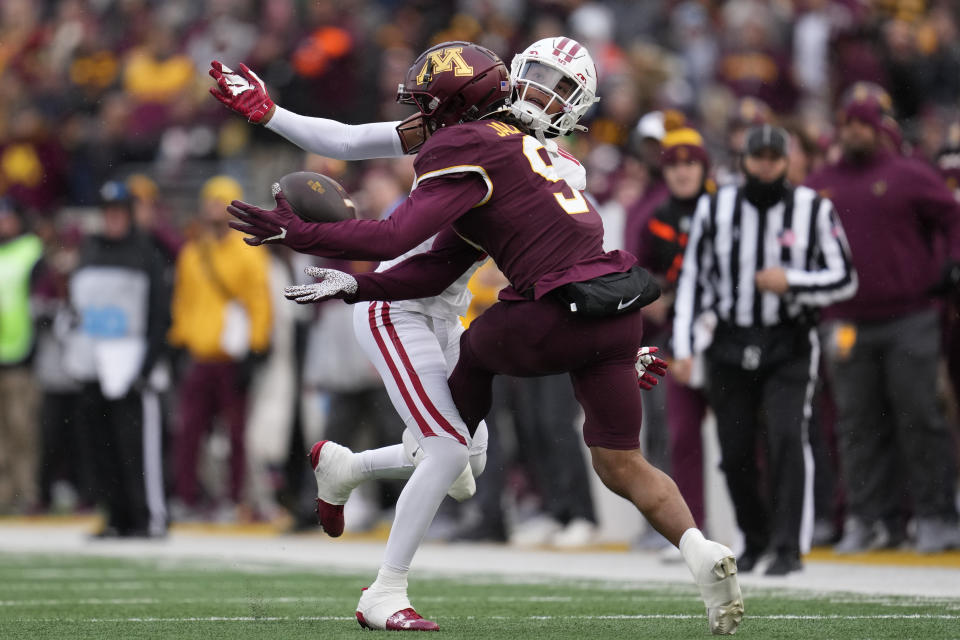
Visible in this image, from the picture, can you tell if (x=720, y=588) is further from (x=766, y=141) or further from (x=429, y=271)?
(x=766, y=141)

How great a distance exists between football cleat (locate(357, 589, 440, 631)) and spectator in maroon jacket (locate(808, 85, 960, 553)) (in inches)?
152

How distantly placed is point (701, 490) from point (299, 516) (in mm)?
3234

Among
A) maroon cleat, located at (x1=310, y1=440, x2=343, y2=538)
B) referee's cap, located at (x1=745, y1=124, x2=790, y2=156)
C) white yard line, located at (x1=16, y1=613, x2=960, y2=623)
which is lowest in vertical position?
white yard line, located at (x1=16, y1=613, x2=960, y2=623)

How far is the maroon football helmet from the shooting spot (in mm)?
5480

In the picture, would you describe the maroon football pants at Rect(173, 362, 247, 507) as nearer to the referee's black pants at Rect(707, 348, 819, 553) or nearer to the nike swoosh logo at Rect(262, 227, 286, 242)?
the referee's black pants at Rect(707, 348, 819, 553)

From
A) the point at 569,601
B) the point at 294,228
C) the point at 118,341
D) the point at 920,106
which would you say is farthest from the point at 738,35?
the point at 294,228

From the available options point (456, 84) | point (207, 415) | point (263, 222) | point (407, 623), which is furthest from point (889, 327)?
point (207, 415)

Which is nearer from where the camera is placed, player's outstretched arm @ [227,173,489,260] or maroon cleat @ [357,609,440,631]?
player's outstretched arm @ [227,173,489,260]

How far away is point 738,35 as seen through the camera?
13.6m

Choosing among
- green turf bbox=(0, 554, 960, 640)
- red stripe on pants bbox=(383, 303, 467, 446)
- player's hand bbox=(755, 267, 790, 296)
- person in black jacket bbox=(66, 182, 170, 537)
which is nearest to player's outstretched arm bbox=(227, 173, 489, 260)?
red stripe on pants bbox=(383, 303, 467, 446)

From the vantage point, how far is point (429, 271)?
5746mm

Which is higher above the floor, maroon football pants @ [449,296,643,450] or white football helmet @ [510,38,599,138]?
white football helmet @ [510,38,599,138]

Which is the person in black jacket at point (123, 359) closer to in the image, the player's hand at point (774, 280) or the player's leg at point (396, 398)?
the player's hand at point (774, 280)

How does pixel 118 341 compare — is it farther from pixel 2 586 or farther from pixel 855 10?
pixel 855 10
